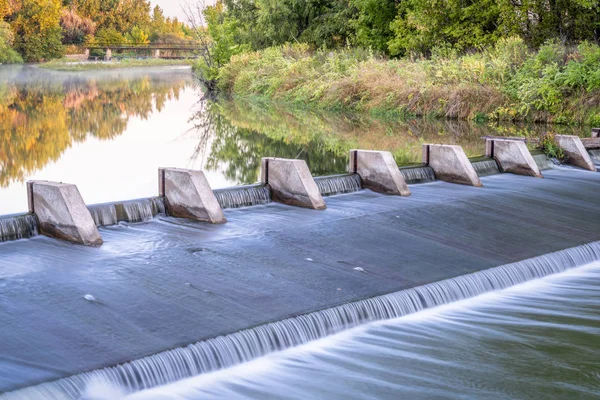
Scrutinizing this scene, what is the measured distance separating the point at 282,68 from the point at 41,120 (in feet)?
59.0

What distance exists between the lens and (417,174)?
50.0ft

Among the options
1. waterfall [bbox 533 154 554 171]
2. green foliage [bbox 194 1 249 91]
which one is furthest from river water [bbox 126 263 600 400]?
green foliage [bbox 194 1 249 91]

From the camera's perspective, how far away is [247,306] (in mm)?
8078

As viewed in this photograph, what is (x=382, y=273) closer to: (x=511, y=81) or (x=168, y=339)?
(x=168, y=339)

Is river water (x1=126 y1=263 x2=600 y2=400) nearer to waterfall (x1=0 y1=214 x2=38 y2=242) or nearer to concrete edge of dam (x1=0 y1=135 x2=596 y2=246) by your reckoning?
concrete edge of dam (x1=0 y1=135 x2=596 y2=246)

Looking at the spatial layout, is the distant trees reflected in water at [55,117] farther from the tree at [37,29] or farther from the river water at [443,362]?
the tree at [37,29]

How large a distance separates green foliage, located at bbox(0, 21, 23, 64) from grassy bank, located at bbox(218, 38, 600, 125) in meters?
52.8

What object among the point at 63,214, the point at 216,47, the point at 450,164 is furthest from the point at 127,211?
the point at 216,47

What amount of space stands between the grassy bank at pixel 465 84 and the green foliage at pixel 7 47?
5277 centimetres

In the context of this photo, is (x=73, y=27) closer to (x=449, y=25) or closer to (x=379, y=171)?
(x=449, y=25)

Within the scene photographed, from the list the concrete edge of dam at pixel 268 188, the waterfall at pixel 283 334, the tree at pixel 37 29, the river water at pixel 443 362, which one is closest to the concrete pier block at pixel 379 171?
the concrete edge of dam at pixel 268 188

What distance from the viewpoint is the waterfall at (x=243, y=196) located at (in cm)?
1234

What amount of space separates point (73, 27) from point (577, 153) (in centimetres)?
10455

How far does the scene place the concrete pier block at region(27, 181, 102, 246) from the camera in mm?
9961
